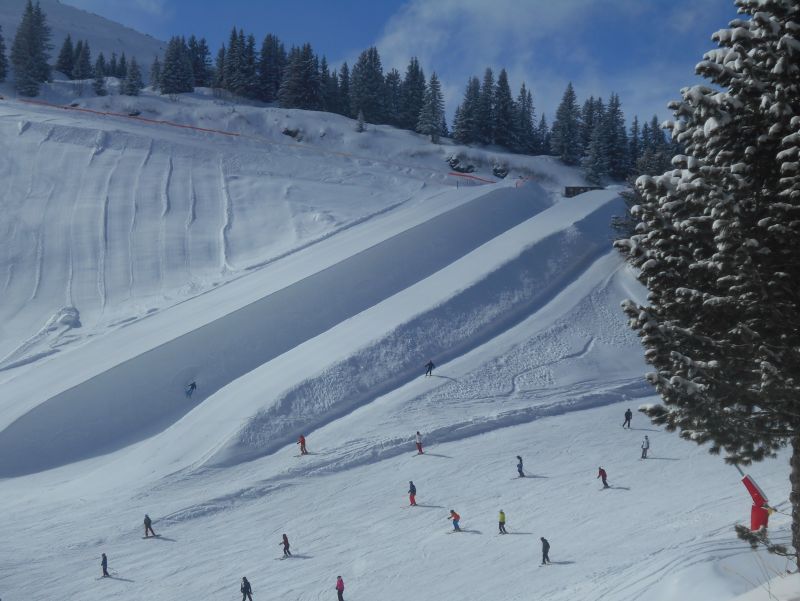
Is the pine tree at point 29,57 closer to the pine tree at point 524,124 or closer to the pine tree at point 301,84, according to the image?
the pine tree at point 301,84

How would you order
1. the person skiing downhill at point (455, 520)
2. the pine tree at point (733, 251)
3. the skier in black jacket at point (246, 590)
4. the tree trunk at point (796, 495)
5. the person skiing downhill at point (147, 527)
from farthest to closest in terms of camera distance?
1. the person skiing downhill at point (147, 527)
2. the person skiing downhill at point (455, 520)
3. the skier in black jacket at point (246, 590)
4. the tree trunk at point (796, 495)
5. the pine tree at point (733, 251)

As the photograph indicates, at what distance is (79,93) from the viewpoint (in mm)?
77938

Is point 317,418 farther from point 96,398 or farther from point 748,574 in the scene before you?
point 748,574

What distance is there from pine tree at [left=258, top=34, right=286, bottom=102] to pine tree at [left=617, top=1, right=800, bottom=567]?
87.6 metres

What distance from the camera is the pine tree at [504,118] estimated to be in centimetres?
7819

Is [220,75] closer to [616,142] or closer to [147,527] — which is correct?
[616,142]

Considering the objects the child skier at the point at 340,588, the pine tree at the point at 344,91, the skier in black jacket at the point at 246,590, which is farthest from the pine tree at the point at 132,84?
the child skier at the point at 340,588

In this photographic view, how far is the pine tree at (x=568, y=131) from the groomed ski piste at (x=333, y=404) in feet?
82.9

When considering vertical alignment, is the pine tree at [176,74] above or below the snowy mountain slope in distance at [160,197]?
above

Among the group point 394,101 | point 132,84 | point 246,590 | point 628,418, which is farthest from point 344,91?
point 246,590

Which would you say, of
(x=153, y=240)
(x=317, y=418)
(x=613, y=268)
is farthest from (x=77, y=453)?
(x=613, y=268)

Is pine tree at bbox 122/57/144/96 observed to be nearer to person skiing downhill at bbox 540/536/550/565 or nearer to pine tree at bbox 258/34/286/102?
pine tree at bbox 258/34/286/102

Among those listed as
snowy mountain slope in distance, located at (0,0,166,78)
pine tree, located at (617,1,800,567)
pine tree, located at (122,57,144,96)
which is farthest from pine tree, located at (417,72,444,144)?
snowy mountain slope in distance, located at (0,0,166,78)

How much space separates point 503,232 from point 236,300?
17804 mm
